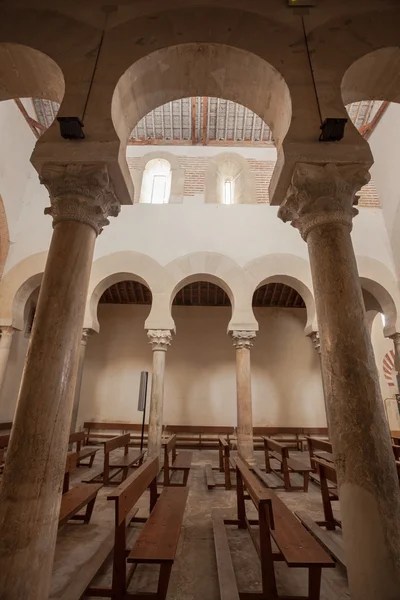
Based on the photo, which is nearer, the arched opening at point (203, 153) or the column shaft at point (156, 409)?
the column shaft at point (156, 409)

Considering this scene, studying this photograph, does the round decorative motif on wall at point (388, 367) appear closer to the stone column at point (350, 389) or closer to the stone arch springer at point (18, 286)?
the stone column at point (350, 389)

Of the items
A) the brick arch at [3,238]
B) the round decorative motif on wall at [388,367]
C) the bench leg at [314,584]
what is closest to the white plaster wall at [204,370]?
the round decorative motif on wall at [388,367]

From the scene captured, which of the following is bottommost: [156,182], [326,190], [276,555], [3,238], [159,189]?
[276,555]

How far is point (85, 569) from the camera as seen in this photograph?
2.71m

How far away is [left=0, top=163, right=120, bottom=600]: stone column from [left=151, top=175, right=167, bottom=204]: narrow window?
7366 millimetres

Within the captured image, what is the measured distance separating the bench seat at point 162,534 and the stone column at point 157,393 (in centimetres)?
424

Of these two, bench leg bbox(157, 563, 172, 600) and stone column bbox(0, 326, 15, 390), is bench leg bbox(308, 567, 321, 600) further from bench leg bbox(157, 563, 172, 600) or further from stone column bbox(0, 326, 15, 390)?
stone column bbox(0, 326, 15, 390)

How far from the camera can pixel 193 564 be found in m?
2.98

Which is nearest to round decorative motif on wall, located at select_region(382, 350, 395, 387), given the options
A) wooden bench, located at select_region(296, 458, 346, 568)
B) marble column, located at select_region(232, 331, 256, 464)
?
marble column, located at select_region(232, 331, 256, 464)

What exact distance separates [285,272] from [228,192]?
371 centimetres

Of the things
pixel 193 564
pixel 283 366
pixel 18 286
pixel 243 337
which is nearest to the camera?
pixel 193 564

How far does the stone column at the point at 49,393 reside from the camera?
216cm

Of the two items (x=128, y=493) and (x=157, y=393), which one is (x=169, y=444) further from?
(x=128, y=493)

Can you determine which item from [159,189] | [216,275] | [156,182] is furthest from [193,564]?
[156,182]
